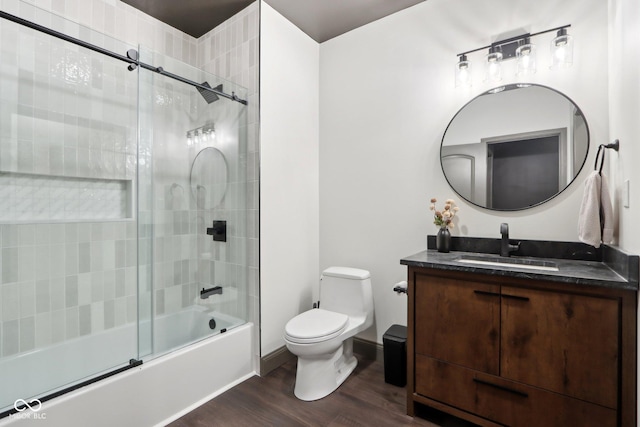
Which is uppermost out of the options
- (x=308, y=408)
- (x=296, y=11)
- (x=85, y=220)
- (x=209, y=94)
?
(x=296, y=11)

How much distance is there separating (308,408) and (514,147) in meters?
2.04

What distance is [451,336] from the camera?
5.13 feet

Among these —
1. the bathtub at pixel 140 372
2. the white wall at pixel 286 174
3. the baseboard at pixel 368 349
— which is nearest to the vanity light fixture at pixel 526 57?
the white wall at pixel 286 174

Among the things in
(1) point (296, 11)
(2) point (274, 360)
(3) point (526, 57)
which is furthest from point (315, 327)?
(1) point (296, 11)

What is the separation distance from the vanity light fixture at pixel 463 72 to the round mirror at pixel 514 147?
0.14 m

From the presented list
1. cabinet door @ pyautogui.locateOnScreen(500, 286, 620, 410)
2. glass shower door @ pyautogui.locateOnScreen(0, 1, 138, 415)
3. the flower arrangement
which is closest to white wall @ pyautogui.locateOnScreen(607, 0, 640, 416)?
cabinet door @ pyautogui.locateOnScreen(500, 286, 620, 410)

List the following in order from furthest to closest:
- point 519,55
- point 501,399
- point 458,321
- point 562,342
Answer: point 519,55 < point 458,321 < point 501,399 < point 562,342

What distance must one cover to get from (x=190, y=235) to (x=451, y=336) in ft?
6.11

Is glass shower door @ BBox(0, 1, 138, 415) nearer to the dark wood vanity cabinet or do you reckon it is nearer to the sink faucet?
A: the dark wood vanity cabinet

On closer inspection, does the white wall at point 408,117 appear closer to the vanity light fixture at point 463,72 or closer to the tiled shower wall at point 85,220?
the vanity light fixture at point 463,72

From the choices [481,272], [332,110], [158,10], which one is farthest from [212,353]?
[158,10]

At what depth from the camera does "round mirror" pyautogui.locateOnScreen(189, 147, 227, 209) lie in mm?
2275

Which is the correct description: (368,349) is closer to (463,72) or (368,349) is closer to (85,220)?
(463,72)

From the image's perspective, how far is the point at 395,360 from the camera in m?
1.98
